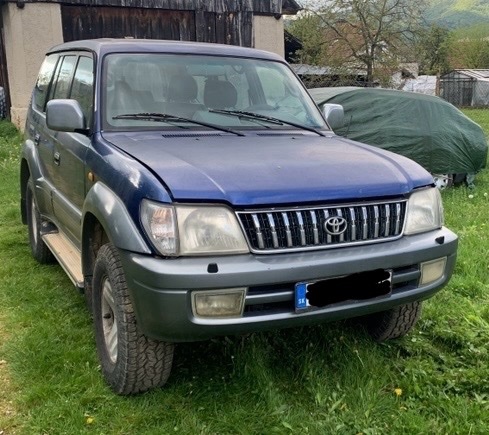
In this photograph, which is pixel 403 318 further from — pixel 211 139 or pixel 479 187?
pixel 479 187

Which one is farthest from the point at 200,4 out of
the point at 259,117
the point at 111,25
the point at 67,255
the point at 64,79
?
the point at 67,255

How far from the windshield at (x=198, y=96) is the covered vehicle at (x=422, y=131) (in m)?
3.94

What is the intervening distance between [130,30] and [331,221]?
12.3m

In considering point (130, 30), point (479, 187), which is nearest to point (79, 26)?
point (130, 30)

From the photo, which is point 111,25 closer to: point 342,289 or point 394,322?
point 394,322

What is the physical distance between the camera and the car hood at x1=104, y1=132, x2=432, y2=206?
107 inches

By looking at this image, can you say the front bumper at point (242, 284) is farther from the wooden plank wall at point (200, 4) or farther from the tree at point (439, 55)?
the tree at point (439, 55)

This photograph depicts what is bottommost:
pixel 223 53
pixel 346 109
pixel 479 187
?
pixel 479 187

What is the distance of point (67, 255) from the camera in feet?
13.7

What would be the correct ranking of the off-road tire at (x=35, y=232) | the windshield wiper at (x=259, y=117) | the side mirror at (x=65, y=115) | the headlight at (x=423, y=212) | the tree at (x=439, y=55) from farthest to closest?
the tree at (x=439, y=55) < the off-road tire at (x=35, y=232) < the windshield wiper at (x=259, y=117) < the side mirror at (x=65, y=115) < the headlight at (x=423, y=212)

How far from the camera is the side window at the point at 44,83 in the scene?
504 centimetres

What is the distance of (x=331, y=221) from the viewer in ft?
9.27

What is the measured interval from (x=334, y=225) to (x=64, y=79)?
9.07ft

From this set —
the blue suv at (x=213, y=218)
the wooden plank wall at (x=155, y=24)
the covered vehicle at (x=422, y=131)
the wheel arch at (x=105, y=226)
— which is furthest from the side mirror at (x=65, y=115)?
the wooden plank wall at (x=155, y=24)
